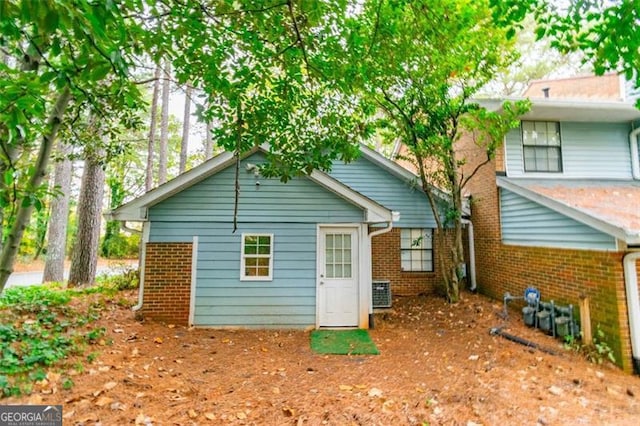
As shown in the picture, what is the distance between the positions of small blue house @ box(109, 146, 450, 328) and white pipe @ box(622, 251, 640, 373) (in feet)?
12.9

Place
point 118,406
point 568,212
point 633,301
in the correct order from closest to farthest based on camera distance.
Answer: point 118,406
point 633,301
point 568,212

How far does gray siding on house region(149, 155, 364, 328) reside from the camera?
22.6 ft

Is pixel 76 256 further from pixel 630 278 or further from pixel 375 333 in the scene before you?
pixel 630 278

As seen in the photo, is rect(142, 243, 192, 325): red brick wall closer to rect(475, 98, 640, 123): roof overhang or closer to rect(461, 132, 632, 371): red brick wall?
rect(461, 132, 632, 371): red brick wall

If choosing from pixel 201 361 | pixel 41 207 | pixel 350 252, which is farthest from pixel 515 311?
pixel 41 207

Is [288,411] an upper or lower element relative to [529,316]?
lower

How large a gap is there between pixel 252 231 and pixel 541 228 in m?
6.35

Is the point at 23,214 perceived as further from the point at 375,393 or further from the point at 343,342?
the point at 343,342

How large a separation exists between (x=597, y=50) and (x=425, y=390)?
4739 millimetres

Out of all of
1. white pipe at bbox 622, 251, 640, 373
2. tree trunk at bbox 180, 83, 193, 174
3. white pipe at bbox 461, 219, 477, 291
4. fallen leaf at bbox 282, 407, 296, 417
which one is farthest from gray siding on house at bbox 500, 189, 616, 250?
tree trunk at bbox 180, 83, 193, 174

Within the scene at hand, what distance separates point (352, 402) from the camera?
386 centimetres

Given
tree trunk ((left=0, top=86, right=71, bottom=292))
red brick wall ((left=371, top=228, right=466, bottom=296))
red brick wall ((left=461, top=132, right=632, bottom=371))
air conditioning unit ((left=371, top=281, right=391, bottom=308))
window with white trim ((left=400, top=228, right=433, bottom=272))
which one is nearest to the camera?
tree trunk ((left=0, top=86, right=71, bottom=292))

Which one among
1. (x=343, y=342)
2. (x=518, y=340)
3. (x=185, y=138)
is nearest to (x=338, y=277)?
(x=343, y=342)

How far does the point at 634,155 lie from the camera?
8.70m
